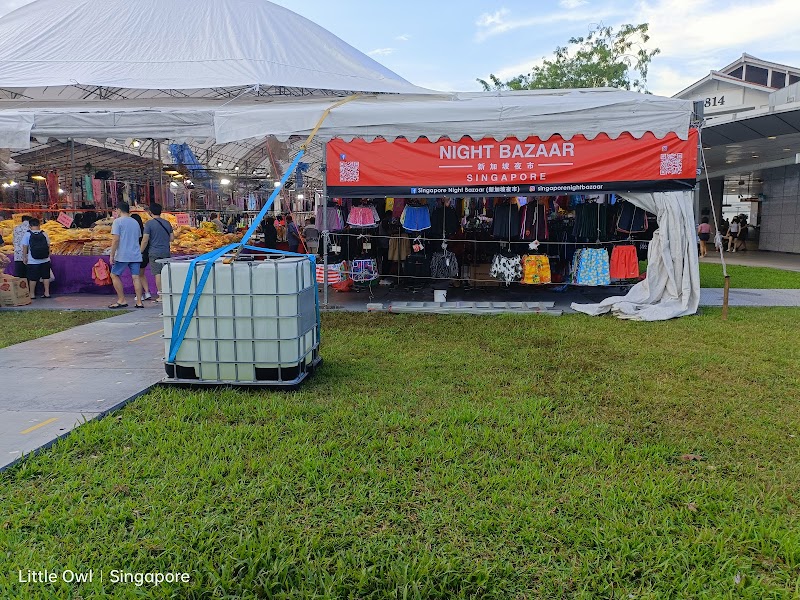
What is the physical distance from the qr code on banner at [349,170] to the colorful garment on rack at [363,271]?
7.10ft

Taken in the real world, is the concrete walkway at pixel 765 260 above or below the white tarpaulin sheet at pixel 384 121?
below

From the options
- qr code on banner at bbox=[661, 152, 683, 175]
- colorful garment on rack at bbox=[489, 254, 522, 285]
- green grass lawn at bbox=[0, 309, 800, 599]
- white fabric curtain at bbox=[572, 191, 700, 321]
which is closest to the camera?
green grass lawn at bbox=[0, 309, 800, 599]

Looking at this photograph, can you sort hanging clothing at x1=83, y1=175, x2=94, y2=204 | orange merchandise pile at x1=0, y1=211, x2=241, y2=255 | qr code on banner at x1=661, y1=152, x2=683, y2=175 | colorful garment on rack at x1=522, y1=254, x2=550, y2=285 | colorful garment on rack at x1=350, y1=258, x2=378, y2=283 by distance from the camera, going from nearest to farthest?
qr code on banner at x1=661, y1=152, x2=683, y2=175 < colorful garment on rack at x1=522, y1=254, x2=550, y2=285 < colorful garment on rack at x1=350, y1=258, x2=378, y2=283 < orange merchandise pile at x1=0, y1=211, x2=241, y2=255 < hanging clothing at x1=83, y1=175, x2=94, y2=204

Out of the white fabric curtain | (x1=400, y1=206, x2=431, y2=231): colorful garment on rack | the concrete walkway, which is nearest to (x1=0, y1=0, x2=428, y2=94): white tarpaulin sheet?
(x1=400, y1=206, x2=431, y2=231): colorful garment on rack

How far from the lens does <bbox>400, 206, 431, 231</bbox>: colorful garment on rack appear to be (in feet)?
33.3

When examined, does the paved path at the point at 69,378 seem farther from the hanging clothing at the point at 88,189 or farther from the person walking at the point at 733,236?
the person walking at the point at 733,236

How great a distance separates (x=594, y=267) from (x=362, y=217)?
13.3ft

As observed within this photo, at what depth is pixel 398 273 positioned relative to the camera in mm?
11242

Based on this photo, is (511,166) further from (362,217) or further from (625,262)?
(362,217)

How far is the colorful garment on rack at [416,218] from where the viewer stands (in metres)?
10.1

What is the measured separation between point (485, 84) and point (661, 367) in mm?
33452

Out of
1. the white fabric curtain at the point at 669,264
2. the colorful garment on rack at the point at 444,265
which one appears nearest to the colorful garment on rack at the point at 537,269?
the white fabric curtain at the point at 669,264

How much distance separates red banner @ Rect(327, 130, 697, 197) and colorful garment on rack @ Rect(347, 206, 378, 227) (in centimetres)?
146

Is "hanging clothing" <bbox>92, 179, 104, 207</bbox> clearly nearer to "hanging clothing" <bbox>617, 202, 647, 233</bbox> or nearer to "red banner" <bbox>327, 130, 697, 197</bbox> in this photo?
"red banner" <bbox>327, 130, 697, 197</bbox>
